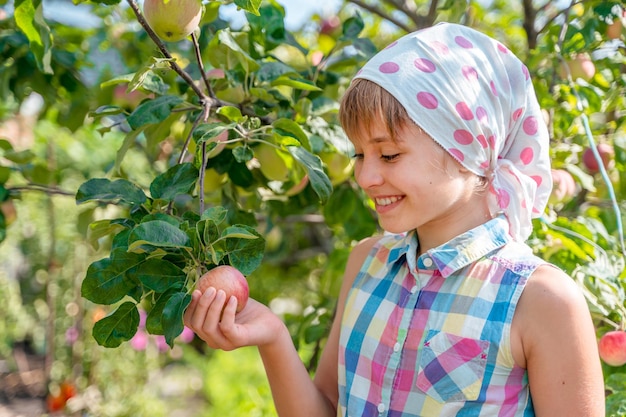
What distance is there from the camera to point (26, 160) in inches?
63.6

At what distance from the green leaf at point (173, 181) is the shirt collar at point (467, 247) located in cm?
34

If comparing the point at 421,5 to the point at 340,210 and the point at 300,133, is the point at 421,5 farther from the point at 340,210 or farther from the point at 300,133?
the point at 300,133

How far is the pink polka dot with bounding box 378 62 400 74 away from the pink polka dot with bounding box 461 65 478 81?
0.09 m

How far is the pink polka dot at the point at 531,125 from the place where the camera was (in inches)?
39.0

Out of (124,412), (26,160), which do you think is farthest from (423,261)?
(124,412)

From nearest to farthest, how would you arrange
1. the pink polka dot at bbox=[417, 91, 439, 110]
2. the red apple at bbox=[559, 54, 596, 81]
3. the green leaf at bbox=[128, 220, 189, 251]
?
the green leaf at bbox=[128, 220, 189, 251], the pink polka dot at bbox=[417, 91, 439, 110], the red apple at bbox=[559, 54, 596, 81]

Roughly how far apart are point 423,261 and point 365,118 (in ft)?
0.71

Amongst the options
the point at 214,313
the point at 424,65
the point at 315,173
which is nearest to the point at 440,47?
the point at 424,65

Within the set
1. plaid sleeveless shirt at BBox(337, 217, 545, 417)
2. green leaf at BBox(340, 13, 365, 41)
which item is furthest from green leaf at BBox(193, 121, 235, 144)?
green leaf at BBox(340, 13, 365, 41)

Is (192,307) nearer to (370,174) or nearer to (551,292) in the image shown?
(370,174)

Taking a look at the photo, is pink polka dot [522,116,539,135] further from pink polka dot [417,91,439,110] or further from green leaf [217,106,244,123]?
green leaf [217,106,244,123]

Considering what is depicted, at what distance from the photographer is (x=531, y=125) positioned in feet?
3.26

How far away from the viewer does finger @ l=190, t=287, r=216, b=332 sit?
2.77 feet

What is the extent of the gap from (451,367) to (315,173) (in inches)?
13.5
